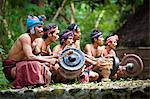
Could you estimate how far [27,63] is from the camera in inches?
235

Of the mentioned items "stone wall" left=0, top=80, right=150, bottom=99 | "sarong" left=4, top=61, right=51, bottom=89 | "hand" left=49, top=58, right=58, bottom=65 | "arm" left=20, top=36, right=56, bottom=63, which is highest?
"arm" left=20, top=36, right=56, bottom=63

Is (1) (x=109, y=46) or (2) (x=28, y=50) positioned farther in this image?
(1) (x=109, y=46)

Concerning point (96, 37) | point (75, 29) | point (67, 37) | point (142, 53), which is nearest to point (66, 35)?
point (67, 37)

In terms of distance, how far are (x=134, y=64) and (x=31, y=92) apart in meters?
2.29

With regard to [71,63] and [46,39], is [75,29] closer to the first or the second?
[46,39]

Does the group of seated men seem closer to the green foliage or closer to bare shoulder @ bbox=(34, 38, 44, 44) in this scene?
bare shoulder @ bbox=(34, 38, 44, 44)

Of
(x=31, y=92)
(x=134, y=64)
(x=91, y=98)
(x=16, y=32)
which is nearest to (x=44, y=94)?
(x=31, y=92)

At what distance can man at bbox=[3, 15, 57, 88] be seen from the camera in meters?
5.95

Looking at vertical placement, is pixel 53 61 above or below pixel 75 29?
below

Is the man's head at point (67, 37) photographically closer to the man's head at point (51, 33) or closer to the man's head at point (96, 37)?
the man's head at point (51, 33)

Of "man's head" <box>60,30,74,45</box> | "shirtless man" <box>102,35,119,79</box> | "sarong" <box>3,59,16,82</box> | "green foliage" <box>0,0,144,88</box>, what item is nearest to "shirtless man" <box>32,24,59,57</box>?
"man's head" <box>60,30,74,45</box>

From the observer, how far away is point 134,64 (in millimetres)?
7238

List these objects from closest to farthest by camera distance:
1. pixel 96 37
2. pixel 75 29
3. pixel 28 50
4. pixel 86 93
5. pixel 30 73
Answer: pixel 86 93 < pixel 30 73 < pixel 28 50 < pixel 75 29 < pixel 96 37

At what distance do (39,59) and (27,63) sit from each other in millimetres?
175
